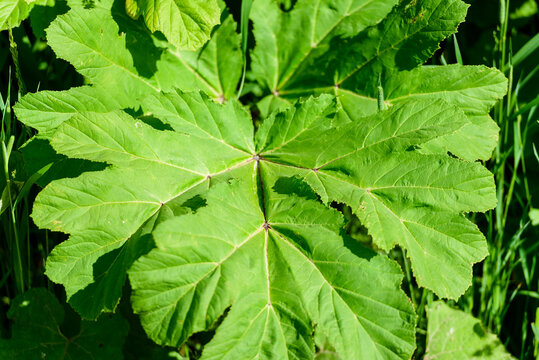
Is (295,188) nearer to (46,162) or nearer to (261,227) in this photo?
(261,227)

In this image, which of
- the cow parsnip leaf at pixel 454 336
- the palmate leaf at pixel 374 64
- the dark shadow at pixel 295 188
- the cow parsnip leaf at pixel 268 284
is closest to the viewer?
the cow parsnip leaf at pixel 268 284

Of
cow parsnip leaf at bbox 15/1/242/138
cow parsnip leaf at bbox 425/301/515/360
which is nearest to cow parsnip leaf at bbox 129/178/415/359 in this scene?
cow parsnip leaf at bbox 15/1/242/138

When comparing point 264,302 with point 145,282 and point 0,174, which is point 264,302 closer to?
point 145,282

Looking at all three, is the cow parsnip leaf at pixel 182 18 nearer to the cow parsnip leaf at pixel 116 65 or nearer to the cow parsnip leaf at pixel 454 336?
the cow parsnip leaf at pixel 116 65

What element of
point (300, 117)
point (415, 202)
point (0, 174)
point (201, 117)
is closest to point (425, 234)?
point (415, 202)

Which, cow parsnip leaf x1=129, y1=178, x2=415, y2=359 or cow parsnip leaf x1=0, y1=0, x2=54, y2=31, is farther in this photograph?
cow parsnip leaf x1=0, y1=0, x2=54, y2=31

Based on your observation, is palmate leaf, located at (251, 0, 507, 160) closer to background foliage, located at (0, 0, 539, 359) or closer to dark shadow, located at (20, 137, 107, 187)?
background foliage, located at (0, 0, 539, 359)

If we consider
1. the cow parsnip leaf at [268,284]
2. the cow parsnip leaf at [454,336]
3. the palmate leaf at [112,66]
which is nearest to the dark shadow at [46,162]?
the palmate leaf at [112,66]

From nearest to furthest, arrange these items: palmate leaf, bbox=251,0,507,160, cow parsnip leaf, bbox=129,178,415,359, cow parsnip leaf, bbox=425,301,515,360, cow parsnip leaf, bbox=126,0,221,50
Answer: cow parsnip leaf, bbox=129,178,415,359 → cow parsnip leaf, bbox=126,0,221,50 → palmate leaf, bbox=251,0,507,160 → cow parsnip leaf, bbox=425,301,515,360
